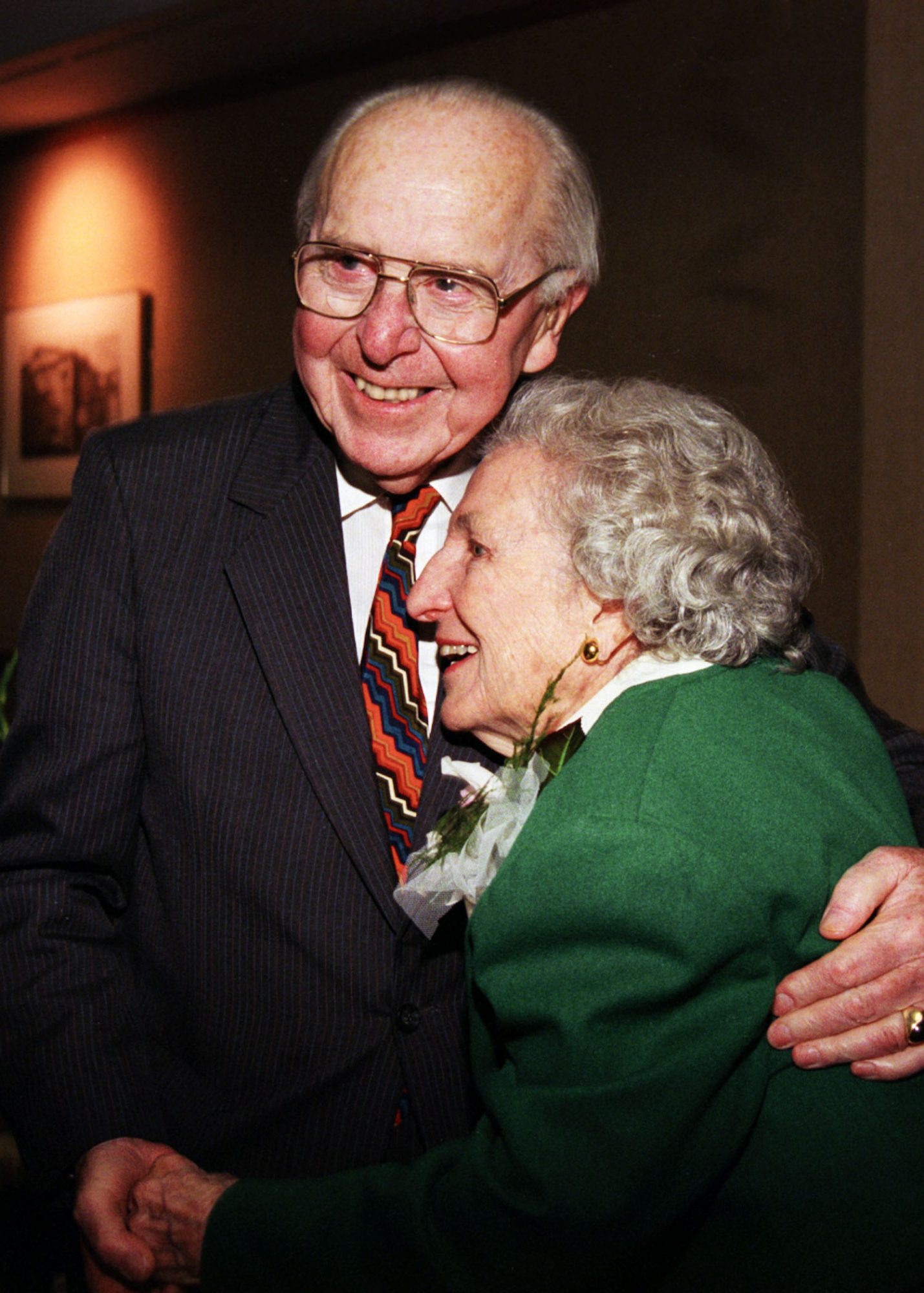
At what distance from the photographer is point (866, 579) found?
2893mm

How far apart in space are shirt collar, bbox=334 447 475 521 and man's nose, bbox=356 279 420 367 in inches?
7.7

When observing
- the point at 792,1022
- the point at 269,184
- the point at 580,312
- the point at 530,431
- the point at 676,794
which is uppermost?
the point at 269,184

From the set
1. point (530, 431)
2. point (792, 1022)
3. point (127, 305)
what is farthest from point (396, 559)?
point (127, 305)

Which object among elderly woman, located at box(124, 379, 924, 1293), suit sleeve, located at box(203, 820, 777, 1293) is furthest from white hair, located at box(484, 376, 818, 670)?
suit sleeve, located at box(203, 820, 777, 1293)

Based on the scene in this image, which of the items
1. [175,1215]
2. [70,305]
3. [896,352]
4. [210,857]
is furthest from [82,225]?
[175,1215]

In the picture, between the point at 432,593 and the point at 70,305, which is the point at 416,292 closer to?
the point at 432,593

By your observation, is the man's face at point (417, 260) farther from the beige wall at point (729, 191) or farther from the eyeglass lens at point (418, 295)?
the beige wall at point (729, 191)

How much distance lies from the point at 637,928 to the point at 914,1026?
0.40 metres

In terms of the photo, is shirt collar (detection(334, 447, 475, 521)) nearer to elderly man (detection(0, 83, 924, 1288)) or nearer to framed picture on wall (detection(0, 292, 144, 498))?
elderly man (detection(0, 83, 924, 1288))

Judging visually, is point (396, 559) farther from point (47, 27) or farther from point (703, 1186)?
point (47, 27)

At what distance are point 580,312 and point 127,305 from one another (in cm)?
204

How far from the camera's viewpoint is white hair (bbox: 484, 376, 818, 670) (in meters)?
1.29

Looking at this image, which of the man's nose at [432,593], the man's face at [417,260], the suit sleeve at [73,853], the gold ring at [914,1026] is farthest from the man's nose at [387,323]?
the gold ring at [914,1026]

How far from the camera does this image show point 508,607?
1.34 m
